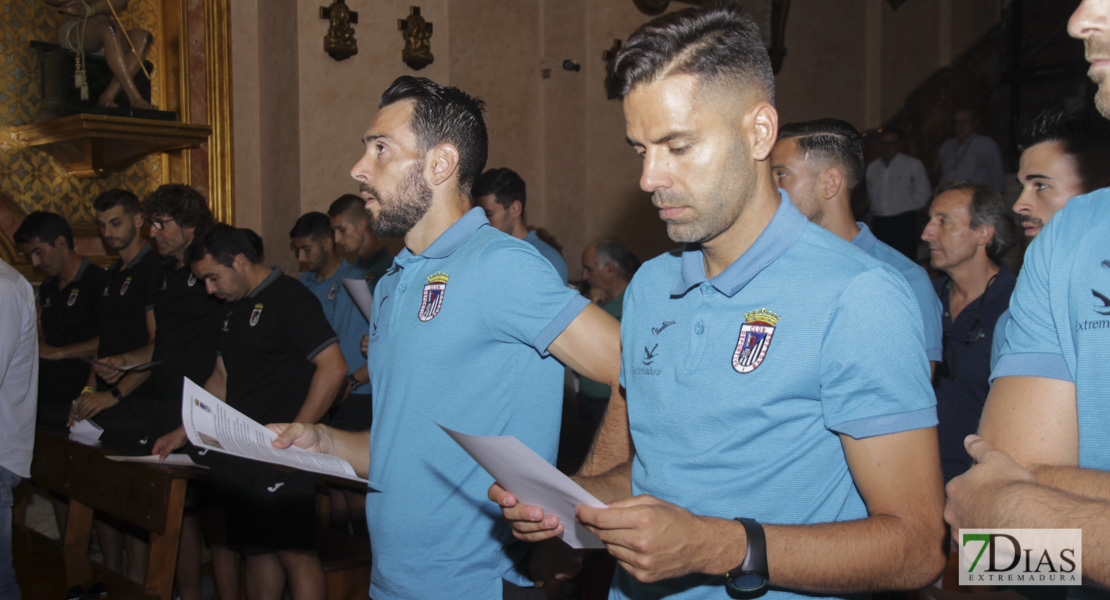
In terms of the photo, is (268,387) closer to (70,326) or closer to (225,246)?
(225,246)

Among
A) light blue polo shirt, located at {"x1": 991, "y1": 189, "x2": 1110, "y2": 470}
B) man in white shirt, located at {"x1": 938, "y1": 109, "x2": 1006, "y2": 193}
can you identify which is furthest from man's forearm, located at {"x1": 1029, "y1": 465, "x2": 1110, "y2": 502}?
man in white shirt, located at {"x1": 938, "y1": 109, "x2": 1006, "y2": 193}

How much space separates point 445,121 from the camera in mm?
2064

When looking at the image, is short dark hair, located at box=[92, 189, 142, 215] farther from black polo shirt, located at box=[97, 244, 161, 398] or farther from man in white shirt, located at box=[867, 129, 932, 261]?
man in white shirt, located at box=[867, 129, 932, 261]

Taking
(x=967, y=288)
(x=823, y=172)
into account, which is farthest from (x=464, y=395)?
(x=967, y=288)

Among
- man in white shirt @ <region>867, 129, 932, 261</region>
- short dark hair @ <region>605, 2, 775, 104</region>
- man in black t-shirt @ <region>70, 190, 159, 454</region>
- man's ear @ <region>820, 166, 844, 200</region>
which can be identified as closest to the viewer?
short dark hair @ <region>605, 2, 775, 104</region>

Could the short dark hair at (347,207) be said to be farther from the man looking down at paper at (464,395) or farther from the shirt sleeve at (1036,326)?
the shirt sleeve at (1036,326)

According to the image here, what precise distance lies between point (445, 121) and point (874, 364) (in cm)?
123

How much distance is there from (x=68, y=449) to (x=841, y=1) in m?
8.23

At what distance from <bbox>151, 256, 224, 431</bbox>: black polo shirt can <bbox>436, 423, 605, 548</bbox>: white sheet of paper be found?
3.18 meters

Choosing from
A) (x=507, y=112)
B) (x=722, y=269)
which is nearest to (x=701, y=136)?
(x=722, y=269)

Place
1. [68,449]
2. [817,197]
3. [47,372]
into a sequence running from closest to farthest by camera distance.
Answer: [817,197] < [68,449] < [47,372]

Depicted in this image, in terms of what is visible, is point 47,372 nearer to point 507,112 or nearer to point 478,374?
point 507,112

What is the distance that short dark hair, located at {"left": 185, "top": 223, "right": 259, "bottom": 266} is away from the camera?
3.63m

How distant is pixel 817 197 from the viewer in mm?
2854
